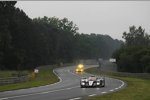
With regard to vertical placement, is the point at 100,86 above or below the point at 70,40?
below

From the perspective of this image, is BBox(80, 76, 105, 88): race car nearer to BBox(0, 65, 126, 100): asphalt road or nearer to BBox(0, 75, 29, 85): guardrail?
BBox(0, 65, 126, 100): asphalt road

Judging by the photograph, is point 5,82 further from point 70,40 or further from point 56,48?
point 70,40

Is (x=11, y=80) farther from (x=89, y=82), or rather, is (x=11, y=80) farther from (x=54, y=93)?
(x=54, y=93)

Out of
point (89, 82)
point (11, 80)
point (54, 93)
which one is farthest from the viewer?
point (11, 80)

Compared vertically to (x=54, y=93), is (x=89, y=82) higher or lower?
higher

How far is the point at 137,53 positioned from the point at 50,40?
5758 cm

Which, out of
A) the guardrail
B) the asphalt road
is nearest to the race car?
the asphalt road

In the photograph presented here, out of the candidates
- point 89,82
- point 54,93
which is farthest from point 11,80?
point 54,93

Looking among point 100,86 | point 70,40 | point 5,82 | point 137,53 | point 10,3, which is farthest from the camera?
point 70,40

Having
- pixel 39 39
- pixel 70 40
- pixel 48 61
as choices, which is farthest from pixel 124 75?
pixel 70 40

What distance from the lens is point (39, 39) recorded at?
424 feet

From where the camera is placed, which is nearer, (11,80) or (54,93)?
(54,93)

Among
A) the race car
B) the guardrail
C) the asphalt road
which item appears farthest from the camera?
the guardrail

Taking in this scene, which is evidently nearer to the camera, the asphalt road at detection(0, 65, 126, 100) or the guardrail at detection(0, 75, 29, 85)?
the asphalt road at detection(0, 65, 126, 100)
